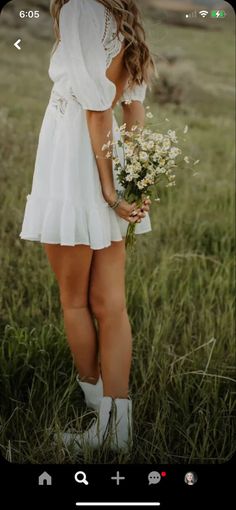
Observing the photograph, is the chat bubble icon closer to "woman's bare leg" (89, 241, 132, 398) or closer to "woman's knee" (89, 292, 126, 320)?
"woman's bare leg" (89, 241, 132, 398)

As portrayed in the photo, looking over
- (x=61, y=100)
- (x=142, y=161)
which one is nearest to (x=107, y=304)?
(x=142, y=161)

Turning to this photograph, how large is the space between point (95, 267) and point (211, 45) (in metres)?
1.61

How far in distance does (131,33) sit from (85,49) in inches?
5.7

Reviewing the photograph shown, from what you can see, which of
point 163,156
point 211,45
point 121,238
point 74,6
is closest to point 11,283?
point 121,238

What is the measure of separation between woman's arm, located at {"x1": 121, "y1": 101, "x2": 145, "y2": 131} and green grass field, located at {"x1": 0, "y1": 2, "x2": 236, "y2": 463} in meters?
0.06

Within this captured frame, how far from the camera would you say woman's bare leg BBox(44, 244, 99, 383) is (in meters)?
1.82

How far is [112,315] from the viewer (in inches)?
75.0

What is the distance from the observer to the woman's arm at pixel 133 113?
1.85 metres

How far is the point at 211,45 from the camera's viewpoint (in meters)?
3.14

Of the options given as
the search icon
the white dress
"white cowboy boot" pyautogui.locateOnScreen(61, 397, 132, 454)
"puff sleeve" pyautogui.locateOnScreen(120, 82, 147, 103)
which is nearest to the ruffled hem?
the white dress

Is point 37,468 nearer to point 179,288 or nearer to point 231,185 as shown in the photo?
point 179,288

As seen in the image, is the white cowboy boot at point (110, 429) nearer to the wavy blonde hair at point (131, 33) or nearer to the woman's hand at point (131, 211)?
the woman's hand at point (131, 211)

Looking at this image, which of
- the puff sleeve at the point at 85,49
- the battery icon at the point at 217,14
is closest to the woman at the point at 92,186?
the puff sleeve at the point at 85,49

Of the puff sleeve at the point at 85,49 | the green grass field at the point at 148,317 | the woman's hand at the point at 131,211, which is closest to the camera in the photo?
the puff sleeve at the point at 85,49
